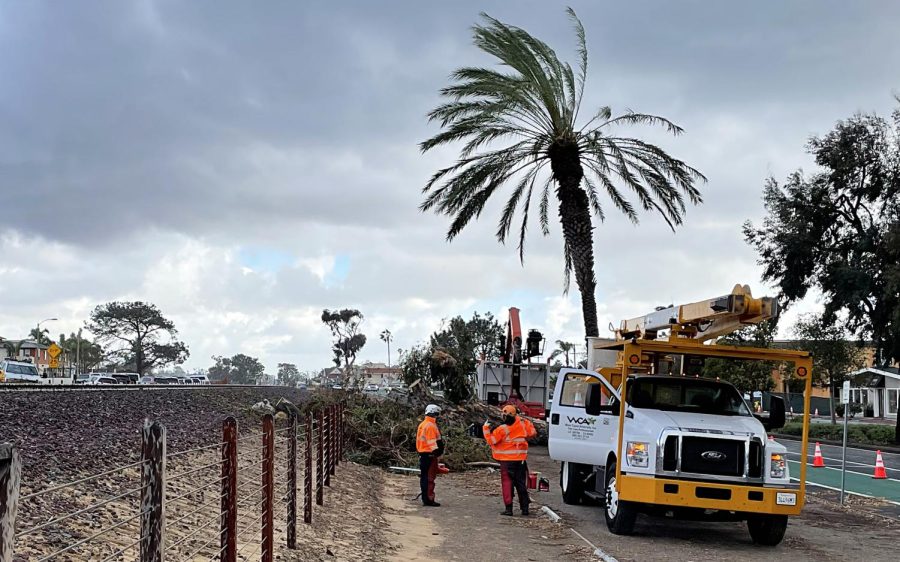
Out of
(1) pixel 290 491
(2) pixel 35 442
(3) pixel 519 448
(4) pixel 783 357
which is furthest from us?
(3) pixel 519 448

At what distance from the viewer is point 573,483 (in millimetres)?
15961

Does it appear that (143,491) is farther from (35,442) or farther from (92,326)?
(92,326)

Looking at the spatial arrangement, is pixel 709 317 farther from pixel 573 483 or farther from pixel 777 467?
pixel 573 483

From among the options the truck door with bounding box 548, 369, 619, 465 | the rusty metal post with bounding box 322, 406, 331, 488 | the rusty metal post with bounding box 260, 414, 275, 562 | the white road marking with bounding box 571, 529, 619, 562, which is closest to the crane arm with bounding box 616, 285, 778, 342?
the truck door with bounding box 548, 369, 619, 465

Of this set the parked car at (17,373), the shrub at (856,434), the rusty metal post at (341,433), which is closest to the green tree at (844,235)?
the shrub at (856,434)

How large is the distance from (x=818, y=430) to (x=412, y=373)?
25.9m

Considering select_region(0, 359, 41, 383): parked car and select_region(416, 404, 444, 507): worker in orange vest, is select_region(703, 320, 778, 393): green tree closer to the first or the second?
select_region(416, 404, 444, 507): worker in orange vest

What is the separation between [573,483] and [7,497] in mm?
13369

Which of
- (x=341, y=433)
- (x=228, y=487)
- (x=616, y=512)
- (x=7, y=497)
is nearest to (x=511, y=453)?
(x=616, y=512)

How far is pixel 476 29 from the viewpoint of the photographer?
23.2 meters

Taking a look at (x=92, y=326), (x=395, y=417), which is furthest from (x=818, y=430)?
(x=92, y=326)

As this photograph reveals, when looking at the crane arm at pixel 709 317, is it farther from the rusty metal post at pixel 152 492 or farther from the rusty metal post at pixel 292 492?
the rusty metal post at pixel 152 492

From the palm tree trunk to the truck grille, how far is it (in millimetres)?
12228

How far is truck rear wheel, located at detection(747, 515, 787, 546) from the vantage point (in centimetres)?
1221
